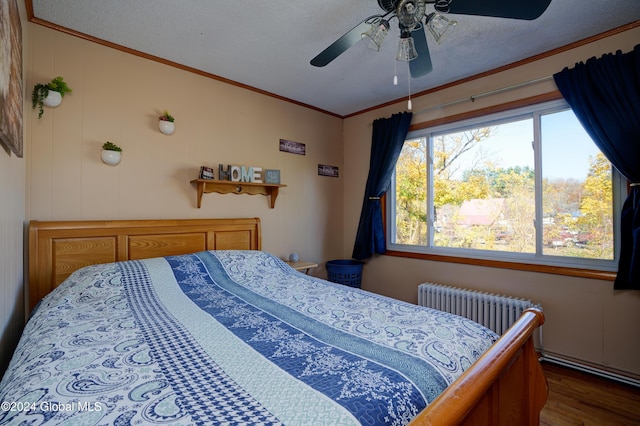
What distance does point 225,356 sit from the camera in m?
0.99

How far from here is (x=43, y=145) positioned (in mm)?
1923

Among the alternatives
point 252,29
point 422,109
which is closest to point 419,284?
point 422,109

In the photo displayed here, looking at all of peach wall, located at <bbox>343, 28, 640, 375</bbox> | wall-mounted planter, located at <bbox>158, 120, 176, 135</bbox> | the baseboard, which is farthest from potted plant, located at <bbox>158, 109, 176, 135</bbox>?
the baseboard

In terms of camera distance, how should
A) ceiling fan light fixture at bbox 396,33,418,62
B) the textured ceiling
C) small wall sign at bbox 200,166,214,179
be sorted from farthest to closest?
small wall sign at bbox 200,166,214,179, the textured ceiling, ceiling fan light fixture at bbox 396,33,418,62

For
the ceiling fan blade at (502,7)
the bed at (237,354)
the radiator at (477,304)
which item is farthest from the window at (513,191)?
the bed at (237,354)

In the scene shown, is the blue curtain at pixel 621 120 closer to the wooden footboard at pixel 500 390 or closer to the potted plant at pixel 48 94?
the wooden footboard at pixel 500 390

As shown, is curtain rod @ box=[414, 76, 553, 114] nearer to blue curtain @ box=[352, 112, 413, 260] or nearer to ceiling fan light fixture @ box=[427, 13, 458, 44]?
blue curtain @ box=[352, 112, 413, 260]

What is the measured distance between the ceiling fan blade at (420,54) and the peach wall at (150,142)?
173 centimetres

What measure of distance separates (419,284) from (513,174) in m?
1.37

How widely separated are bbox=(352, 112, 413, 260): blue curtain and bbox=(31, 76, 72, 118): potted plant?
2.76m

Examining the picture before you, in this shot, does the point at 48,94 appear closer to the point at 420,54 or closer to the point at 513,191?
the point at 420,54

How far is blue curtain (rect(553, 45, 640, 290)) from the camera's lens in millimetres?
1915

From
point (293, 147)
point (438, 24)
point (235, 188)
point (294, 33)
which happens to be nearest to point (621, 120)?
point (438, 24)

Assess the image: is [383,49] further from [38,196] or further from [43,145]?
[38,196]
